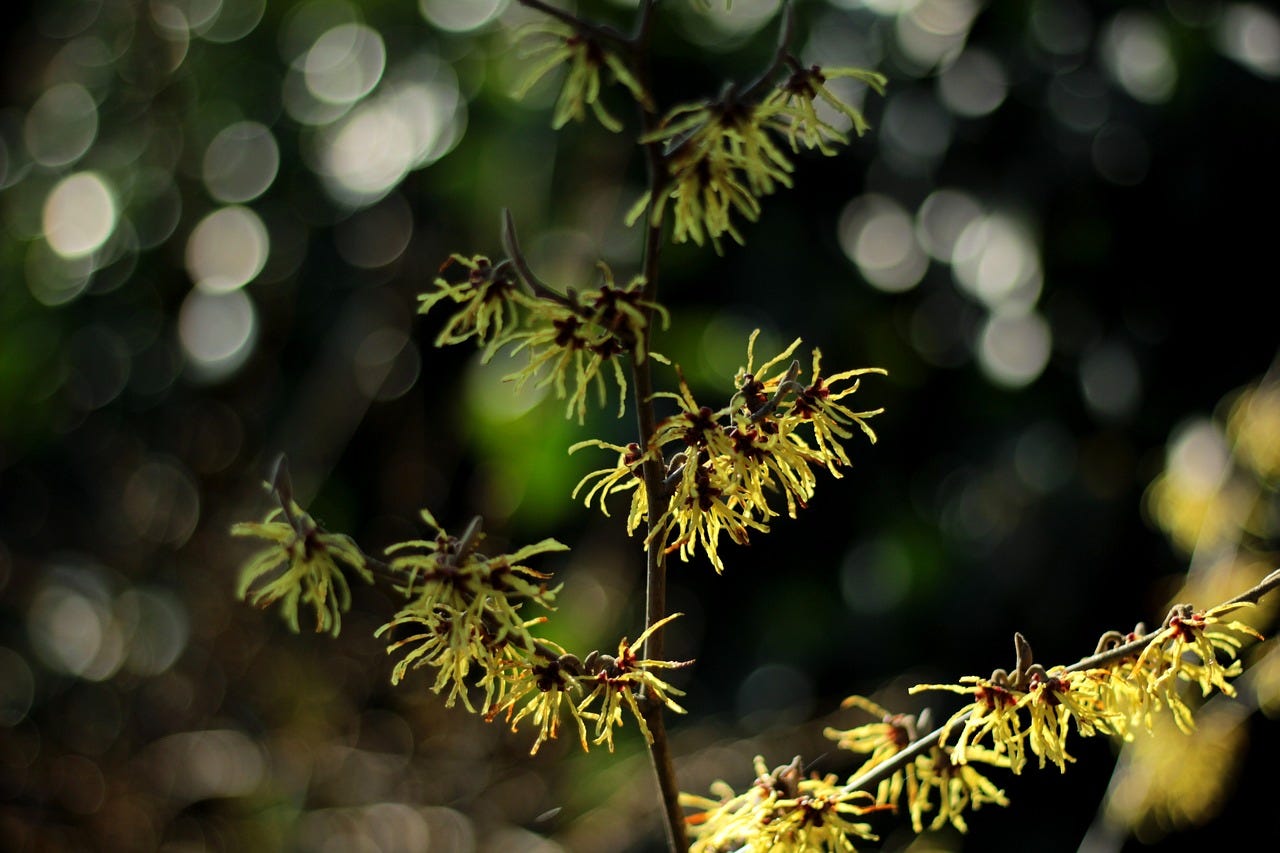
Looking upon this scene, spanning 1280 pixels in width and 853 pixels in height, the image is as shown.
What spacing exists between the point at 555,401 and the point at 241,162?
96cm

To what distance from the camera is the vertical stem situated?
0.37 m

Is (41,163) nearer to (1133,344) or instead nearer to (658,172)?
(1133,344)

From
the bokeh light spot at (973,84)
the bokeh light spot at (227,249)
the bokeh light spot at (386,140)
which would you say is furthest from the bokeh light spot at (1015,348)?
the bokeh light spot at (227,249)

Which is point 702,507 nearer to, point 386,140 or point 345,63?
point 386,140

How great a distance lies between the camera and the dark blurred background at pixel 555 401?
133 cm

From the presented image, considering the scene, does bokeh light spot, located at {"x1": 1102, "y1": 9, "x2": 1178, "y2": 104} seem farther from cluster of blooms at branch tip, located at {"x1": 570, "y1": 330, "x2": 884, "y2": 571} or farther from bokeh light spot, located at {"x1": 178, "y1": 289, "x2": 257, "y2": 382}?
bokeh light spot, located at {"x1": 178, "y1": 289, "x2": 257, "y2": 382}

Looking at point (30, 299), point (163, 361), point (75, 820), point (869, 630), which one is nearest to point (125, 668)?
point (75, 820)

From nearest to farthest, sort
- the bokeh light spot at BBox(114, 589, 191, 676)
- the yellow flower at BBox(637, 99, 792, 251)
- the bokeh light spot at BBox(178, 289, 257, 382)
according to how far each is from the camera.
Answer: the yellow flower at BBox(637, 99, 792, 251)
the bokeh light spot at BBox(178, 289, 257, 382)
the bokeh light spot at BBox(114, 589, 191, 676)

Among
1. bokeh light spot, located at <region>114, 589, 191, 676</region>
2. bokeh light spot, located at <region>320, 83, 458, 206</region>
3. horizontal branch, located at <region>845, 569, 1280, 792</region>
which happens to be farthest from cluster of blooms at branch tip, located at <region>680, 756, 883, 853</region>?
bokeh light spot, located at <region>114, 589, 191, 676</region>

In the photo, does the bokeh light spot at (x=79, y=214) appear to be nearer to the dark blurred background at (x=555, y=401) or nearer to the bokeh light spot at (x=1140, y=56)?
the dark blurred background at (x=555, y=401)

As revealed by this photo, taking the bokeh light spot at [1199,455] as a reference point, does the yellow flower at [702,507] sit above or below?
below

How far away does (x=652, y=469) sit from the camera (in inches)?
16.3

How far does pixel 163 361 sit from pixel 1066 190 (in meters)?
1.51

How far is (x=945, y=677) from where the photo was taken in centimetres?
135
